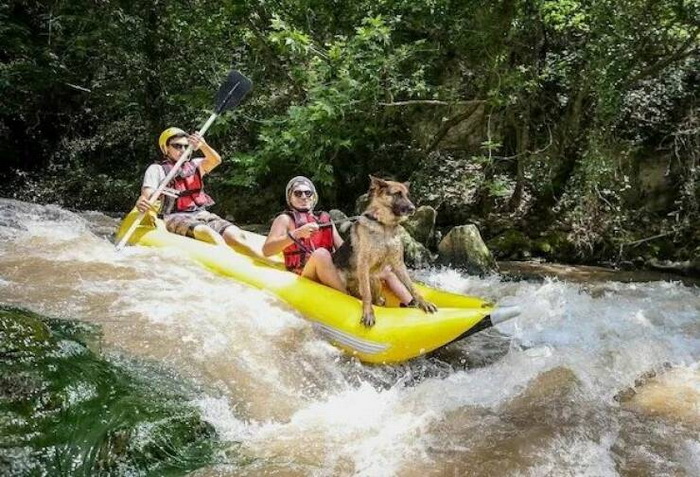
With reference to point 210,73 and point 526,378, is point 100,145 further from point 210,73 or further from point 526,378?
point 526,378

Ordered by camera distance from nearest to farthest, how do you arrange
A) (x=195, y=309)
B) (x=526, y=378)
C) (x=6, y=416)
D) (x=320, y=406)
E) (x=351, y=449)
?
(x=6, y=416) < (x=351, y=449) < (x=320, y=406) < (x=526, y=378) < (x=195, y=309)

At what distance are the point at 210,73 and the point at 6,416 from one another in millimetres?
8783

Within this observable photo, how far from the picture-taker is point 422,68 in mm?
7590

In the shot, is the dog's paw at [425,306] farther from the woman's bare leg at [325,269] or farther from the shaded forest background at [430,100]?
the shaded forest background at [430,100]

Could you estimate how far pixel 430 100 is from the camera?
26.1 ft

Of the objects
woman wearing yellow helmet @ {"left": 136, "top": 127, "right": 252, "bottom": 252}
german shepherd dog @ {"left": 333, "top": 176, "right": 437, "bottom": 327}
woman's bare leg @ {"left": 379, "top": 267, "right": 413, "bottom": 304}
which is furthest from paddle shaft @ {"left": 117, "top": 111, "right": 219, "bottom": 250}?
woman's bare leg @ {"left": 379, "top": 267, "right": 413, "bottom": 304}

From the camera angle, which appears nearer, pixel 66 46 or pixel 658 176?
pixel 658 176

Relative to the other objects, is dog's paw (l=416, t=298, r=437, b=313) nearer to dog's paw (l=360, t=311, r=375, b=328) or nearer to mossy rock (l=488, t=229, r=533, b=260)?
dog's paw (l=360, t=311, r=375, b=328)

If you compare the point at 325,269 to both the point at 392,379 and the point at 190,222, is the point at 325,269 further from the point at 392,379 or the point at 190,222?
the point at 190,222

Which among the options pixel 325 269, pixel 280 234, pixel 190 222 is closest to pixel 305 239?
pixel 280 234

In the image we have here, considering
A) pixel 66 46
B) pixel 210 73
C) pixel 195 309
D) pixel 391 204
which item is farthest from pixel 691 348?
pixel 66 46

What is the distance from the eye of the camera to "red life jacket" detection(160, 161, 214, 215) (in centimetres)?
567

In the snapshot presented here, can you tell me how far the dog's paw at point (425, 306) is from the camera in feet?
11.9

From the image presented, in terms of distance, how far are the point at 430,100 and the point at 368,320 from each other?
16.7 ft
